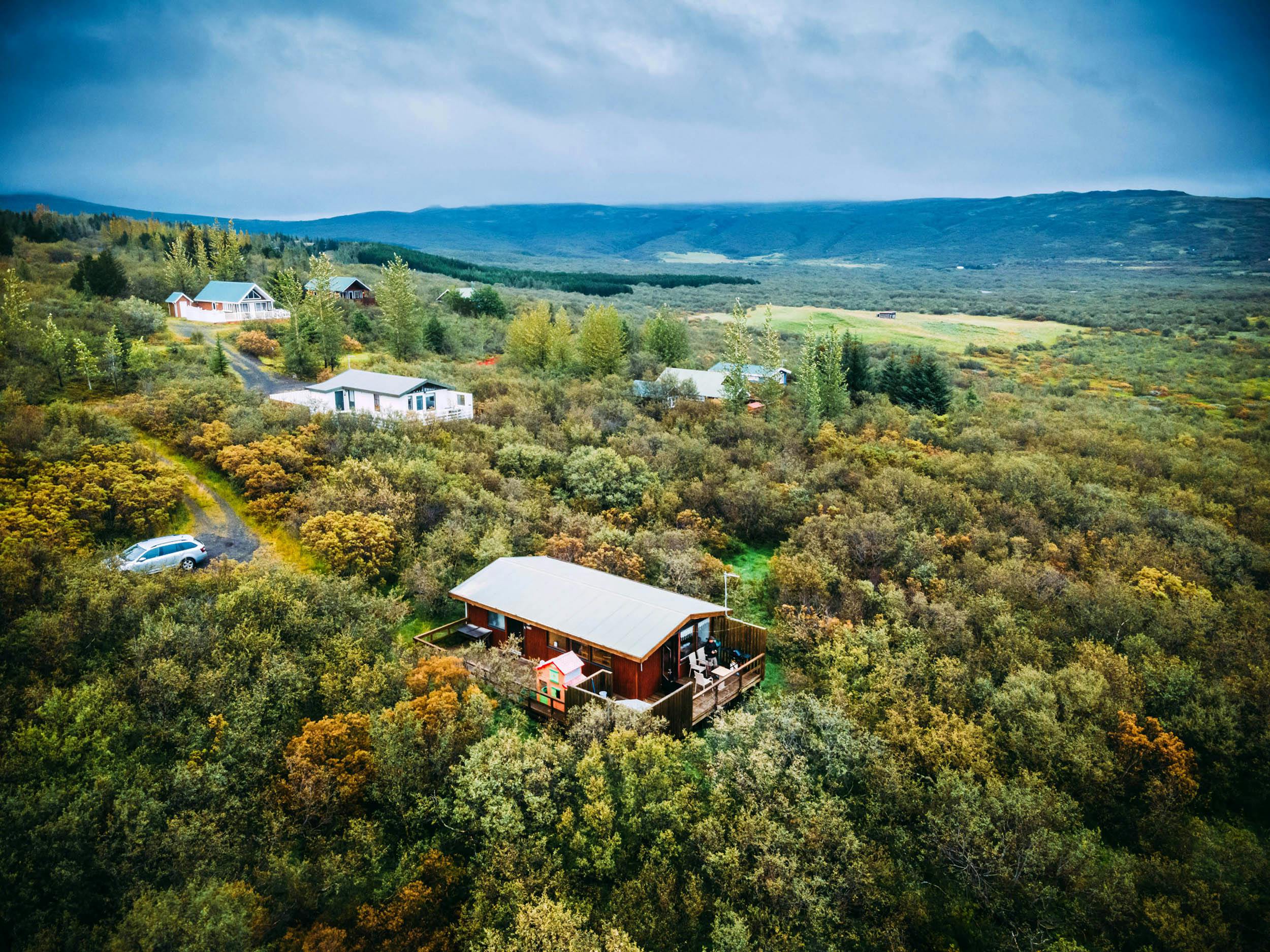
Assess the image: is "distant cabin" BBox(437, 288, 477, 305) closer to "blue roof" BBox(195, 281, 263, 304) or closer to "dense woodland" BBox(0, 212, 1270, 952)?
"blue roof" BBox(195, 281, 263, 304)

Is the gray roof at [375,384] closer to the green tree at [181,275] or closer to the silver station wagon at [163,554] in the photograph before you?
A: the silver station wagon at [163,554]

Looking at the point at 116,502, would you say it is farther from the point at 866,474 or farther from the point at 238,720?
the point at 866,474

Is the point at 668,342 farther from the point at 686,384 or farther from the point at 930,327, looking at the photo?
the point at 930,327

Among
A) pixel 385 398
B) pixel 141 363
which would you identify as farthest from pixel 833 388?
pixel 141 363

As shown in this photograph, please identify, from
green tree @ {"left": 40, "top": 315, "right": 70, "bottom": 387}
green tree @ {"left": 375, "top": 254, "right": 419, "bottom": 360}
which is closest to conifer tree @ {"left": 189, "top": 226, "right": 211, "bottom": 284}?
green tree @ {"left": 375, "top": 254, "right": 419, "bottom": 360}

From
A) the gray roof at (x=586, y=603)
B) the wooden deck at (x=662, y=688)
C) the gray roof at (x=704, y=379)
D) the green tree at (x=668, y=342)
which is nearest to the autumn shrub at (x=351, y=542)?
the gray roof at (x=586, y=603)

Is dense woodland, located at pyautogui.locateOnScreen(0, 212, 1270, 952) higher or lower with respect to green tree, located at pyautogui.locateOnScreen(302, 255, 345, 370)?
lower

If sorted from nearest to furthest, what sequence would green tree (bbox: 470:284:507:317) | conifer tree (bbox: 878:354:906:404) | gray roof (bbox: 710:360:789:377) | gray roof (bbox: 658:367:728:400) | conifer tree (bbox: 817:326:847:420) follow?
conifer tree (bbox: 817:326:847:420), gray roof (bbox: 658:367:728:400), gray roof (bbox: 710:360:789:377), conifer tree (bbox: 878:354:906:404), green tree (bbox: 470:284:507:317)
